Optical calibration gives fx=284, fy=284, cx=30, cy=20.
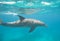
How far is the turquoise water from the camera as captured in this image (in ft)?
15.1

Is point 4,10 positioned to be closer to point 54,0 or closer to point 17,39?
point 17,39

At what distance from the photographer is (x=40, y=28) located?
15.2 feet

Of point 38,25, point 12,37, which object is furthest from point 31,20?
point 12,37

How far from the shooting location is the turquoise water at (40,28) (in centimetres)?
461

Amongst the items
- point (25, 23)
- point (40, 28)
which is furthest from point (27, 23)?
point (40, 28)

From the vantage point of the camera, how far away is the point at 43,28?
15.2 ft

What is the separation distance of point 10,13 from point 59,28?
838 millimetres

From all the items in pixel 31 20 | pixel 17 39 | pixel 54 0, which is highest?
pixel 54 0

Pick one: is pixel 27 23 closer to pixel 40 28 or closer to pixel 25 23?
pixel 25 23

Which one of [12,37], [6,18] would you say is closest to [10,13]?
→ [6,18]

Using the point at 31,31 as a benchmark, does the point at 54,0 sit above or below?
above

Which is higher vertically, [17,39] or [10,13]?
[10,13]

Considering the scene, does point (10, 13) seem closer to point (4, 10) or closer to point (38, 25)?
point (4, 10)

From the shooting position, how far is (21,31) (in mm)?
4684
